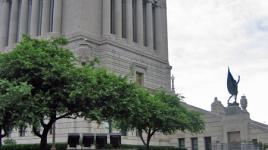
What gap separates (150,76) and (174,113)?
721 inches

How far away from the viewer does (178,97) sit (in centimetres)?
4406

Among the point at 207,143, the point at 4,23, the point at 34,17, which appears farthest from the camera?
the point at 4,23

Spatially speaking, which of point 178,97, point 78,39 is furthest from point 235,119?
point 78,39

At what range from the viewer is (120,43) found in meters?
54.0

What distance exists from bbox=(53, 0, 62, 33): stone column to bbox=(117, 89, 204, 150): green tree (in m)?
18.4

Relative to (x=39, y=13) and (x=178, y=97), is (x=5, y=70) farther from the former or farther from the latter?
(x=39, y=13)

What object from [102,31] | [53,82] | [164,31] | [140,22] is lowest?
[53,82]

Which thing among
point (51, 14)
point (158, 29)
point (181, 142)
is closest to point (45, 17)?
point (51, 14)

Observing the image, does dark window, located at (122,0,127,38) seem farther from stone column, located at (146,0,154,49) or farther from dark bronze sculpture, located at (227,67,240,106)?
dark bronze sculpture, located at (227,67,240,106)

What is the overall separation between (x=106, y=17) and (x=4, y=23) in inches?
712

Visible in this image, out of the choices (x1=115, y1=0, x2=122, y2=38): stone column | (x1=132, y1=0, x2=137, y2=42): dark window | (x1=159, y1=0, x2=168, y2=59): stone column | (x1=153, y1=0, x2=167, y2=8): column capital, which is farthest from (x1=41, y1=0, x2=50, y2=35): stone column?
(x1=159, y1=0, x2=168, y2=59): stone column

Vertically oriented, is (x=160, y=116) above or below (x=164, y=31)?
below

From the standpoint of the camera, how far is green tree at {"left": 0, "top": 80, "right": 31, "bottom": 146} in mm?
24562

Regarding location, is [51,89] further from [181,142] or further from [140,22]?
[140,22]
